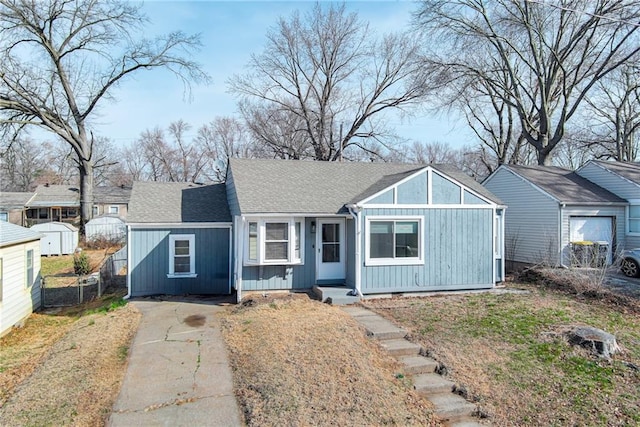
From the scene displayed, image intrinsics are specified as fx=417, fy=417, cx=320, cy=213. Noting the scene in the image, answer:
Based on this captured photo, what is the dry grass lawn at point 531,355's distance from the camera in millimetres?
5793

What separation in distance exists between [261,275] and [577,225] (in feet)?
40.5

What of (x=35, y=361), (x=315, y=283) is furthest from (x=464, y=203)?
(x=35, y=361)

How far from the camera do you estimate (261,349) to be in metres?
7.29

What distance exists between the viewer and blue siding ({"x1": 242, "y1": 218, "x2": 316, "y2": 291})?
1145 cm

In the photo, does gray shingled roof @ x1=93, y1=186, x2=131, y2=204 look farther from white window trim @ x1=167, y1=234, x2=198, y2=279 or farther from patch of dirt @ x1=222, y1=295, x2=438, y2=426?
patch of dirt @ x1=222, y1=295, x2=438, y2=426

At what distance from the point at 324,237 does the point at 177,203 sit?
502 cm

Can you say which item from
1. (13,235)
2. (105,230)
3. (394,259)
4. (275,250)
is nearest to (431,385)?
(394,259)

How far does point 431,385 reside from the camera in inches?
247

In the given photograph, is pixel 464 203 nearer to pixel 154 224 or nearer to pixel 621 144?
pixel 154 224

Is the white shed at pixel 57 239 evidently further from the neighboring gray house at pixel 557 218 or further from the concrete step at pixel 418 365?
the neighboring gray house at pixel 557 218

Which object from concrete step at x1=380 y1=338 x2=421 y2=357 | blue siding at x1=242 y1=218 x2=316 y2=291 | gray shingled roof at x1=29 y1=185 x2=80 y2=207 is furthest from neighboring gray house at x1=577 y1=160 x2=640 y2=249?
gray shingled roof at x1=29 y1=185 x2=80 y2=207

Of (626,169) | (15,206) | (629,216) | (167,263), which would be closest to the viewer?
(167,263)

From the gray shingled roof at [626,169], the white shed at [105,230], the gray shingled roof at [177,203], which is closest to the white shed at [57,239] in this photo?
the white shed at [105,230]

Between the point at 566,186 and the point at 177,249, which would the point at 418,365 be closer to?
the point at 177,249
